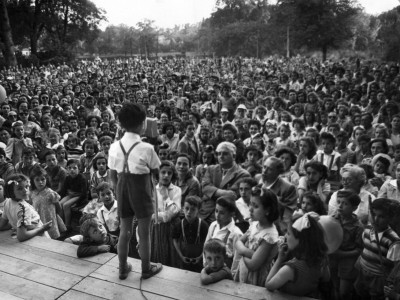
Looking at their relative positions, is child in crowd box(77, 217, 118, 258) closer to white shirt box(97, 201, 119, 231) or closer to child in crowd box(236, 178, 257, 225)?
white shirt box(97, 201, 119, 231)

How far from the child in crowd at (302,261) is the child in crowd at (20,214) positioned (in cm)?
234

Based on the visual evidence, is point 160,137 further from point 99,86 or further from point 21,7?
point 21,7

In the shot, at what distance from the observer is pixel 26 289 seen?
2752 millimetres

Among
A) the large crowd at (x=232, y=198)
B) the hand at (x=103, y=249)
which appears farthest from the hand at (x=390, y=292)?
the hand at (x=103, y=249)

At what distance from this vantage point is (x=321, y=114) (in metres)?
7.45

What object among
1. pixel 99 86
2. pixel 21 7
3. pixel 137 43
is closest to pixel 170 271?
pixel 99 86

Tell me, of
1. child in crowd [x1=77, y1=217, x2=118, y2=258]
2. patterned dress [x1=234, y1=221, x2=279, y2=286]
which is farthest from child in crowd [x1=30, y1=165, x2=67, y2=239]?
patterned dress [x1=234, y1=221, x2=279, y2=286]

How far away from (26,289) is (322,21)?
27831mm

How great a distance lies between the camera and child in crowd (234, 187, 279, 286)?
2.74m

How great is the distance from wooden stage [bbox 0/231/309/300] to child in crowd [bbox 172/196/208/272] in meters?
0.61

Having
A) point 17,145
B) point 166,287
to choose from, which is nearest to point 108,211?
point 166,287

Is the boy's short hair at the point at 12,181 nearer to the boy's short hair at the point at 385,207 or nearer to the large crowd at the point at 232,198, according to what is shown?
the large crowd at the point at 232,198

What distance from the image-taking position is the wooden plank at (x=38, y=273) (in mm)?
2822

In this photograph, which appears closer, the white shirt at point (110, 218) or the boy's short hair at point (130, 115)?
the boy's short hair at point (130, 115)
